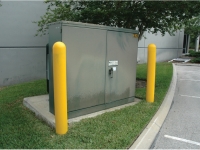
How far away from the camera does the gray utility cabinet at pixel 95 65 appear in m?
3.49

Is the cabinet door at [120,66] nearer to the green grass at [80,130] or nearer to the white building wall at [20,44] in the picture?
the green grass at [80,130]

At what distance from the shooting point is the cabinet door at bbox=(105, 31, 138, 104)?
4148mm

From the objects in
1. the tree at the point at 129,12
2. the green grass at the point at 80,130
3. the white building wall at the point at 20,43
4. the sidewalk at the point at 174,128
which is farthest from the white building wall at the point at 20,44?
the sidewalk at the point at 174,128

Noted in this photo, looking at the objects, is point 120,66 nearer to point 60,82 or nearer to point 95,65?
point 95,65

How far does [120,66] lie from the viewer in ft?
14.4

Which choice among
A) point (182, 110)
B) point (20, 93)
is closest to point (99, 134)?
point (182, 110)

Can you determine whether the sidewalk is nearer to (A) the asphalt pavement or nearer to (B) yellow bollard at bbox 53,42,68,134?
(A) the asphalt pavement

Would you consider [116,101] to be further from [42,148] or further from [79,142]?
[42,148]

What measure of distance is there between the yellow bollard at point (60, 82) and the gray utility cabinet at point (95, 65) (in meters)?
0.51

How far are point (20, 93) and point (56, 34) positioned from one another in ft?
11.0

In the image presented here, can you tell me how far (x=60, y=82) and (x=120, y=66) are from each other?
6.21 ft

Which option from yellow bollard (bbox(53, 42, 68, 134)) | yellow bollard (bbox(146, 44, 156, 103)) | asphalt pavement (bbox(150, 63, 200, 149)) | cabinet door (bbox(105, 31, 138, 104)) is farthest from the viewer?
yellow bollard (bbox(146, 44, 156, 103))

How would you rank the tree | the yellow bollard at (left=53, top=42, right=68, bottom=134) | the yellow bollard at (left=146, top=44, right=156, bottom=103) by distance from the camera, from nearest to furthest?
the yellow bollard at (left=53, top=42, right=68, bottom=134)
the yellow bollard at (left=146, top=44, right=156, bottom=103)
the tree

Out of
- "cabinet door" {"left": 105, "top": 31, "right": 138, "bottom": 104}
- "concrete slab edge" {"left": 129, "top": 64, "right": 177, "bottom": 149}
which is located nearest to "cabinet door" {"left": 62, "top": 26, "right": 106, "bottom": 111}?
"cabinet door" {"left": 105, "top": 31, "right": 138, "bottom": 104}
